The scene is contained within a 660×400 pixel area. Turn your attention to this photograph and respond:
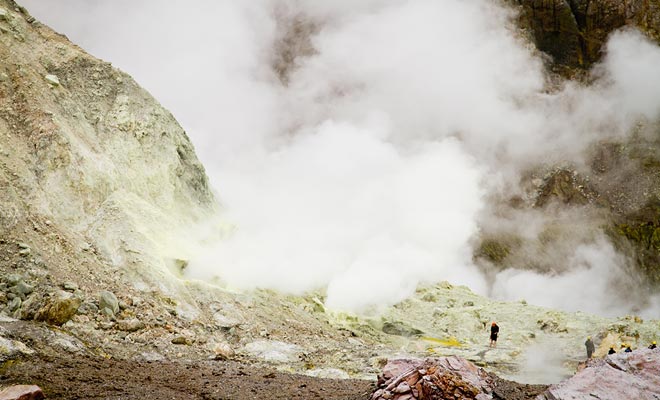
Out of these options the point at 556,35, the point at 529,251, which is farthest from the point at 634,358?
the point at 556,35

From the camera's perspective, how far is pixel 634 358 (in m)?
13.0

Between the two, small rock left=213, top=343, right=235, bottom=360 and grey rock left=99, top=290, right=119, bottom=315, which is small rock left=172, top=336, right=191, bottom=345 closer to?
small rock left=213, top=343, right=235, bottom=360

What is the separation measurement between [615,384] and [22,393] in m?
15.1

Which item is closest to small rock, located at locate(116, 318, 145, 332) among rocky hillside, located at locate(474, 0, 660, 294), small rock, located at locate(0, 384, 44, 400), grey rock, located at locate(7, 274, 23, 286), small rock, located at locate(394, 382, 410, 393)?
grey rock, located at locate(7, 274, 23, 286)

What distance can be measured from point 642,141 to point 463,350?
117 meters

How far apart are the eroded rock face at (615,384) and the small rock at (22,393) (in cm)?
1328

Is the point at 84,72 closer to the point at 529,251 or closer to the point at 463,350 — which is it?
the point at 463,350

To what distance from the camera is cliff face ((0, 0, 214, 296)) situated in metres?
24.0

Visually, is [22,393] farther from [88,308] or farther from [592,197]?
[592,197]

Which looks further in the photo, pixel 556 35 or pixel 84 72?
pixel 556 35

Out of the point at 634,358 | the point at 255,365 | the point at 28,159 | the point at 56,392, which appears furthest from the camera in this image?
the point at 28,159

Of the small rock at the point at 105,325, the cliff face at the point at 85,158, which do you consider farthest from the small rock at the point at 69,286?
the small rock at the point at 105,325

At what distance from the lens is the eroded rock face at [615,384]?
1087cm

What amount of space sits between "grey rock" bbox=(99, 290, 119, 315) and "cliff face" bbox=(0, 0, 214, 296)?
403 cm
